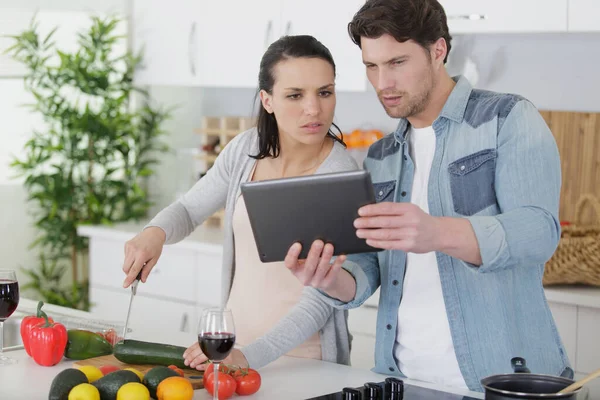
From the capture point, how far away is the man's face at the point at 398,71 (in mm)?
2045

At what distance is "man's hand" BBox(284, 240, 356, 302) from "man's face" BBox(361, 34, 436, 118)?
40 cm

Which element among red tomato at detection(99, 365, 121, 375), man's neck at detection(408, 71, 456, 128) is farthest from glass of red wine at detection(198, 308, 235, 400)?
man's neck at detection(408, 71, 456, 128)

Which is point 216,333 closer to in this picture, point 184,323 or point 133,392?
point 133,392

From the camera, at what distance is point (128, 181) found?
4941 mm

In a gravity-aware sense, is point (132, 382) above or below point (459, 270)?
below

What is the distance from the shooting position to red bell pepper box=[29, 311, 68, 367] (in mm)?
2149

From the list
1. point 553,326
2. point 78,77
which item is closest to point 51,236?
point 78,77

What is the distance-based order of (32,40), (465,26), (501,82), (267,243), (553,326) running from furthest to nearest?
(32,40)
(501,82)
(465,26)
(553,326)
(267,243)

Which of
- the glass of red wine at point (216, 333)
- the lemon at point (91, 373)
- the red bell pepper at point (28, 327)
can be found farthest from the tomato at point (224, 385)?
the red bell pepper at point (28, 327)

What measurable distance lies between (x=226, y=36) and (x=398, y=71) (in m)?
2.49

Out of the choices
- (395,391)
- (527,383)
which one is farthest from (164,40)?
(527,383)

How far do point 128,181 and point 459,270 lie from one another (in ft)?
10.5

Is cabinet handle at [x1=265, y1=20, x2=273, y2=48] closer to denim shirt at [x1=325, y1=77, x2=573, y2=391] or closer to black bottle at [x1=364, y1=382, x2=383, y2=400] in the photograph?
denim shirt at [x1=325, y1=77, x2=573, y2=391]

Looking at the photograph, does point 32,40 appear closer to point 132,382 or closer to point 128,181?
point 128,181
